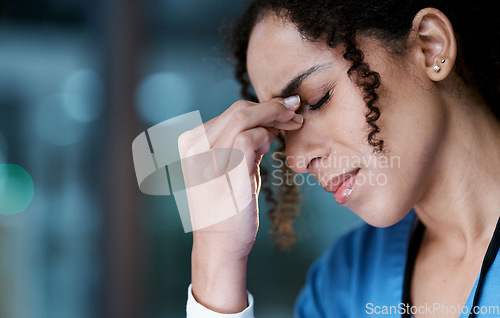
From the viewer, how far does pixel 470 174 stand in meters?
0.75

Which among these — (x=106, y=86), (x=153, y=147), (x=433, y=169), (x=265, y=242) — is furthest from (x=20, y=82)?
(x=433, y=169)

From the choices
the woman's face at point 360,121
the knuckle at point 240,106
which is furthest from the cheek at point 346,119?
the knuckle at point 240,106

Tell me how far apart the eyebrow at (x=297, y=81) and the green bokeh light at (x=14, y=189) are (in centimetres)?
90

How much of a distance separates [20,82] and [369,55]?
1.03m

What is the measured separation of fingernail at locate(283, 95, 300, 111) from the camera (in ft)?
2.34

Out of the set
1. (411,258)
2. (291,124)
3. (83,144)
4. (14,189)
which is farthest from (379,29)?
(14,189)

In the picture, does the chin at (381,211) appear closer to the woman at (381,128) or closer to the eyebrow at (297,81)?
the woman at (381,128)

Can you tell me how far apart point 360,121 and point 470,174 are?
0.21 m

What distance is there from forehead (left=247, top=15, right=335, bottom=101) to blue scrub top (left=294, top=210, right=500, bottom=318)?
1.26ft

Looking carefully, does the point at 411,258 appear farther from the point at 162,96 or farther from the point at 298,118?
the point at 162,96

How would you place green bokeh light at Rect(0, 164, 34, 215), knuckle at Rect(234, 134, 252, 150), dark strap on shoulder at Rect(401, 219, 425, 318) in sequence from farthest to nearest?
green bokeh light at Rect(0, 164, 34, 215)
dark strap on shoulder at Rect(401, 219, 425, 318)
knuckle at Rect(234, 134, 252, 150)

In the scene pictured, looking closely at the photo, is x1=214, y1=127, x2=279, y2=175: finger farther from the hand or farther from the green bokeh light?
the green bokeh light

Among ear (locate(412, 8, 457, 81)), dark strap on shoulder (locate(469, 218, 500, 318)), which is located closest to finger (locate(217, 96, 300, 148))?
ear (locate(412, 8, 457, 81))

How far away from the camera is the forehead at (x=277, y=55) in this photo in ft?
2.30
